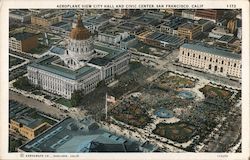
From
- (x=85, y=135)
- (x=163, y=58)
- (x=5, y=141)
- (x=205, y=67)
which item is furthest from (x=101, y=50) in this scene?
(x=5, y=141)

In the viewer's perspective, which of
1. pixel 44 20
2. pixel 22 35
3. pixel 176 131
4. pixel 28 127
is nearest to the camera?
pixel 28 127

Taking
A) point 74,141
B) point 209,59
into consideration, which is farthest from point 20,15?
point 209,59

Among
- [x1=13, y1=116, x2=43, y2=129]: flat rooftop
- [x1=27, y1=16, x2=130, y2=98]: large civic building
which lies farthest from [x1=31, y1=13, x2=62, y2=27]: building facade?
[x1=13, y1=116, x2=43, y2=129]: flat rooftop

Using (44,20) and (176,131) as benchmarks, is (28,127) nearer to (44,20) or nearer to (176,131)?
(176,131)

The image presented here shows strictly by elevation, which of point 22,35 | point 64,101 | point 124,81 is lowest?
point 64,101

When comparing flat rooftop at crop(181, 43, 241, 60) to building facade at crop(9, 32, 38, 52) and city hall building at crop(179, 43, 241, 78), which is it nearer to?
city hall building at crop(179, 43, 241, 78)

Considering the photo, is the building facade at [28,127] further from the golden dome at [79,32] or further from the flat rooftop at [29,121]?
the golden dome at [79,32]
